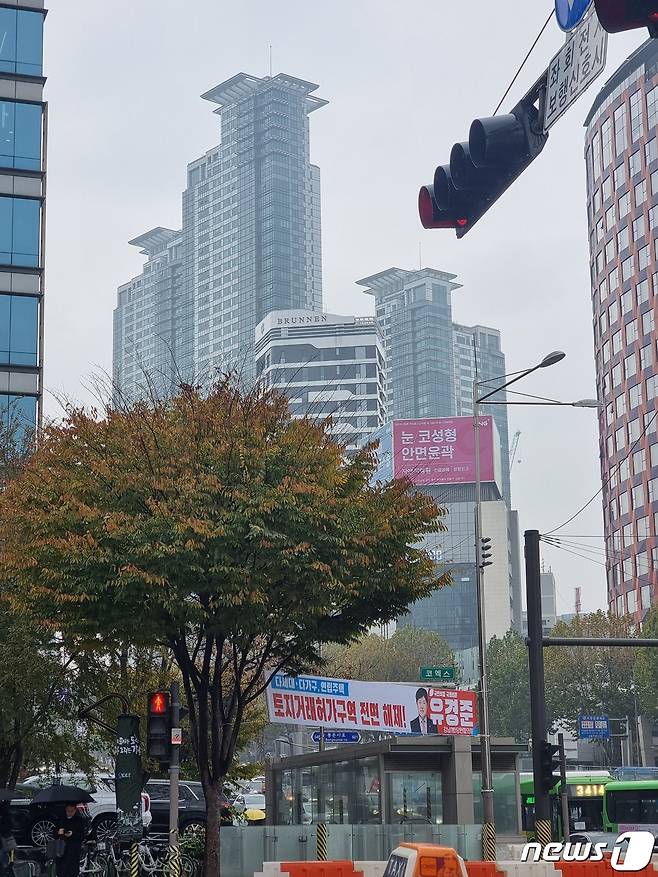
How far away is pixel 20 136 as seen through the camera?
6469cm

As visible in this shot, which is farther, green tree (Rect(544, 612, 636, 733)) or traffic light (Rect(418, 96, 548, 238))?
green tree (Rect(544, 612, 636, 733))

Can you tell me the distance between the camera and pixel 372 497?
24203 mm

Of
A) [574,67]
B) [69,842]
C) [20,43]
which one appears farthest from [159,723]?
[20,43]

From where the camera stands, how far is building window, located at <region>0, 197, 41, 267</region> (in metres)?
63.3

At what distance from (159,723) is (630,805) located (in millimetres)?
28818

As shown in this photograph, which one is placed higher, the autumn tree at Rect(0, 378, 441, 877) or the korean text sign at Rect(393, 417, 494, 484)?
the korean text sign at Rect(393, 417, 494, 484)

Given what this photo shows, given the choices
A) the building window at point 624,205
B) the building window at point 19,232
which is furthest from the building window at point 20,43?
the building window at point 624,205

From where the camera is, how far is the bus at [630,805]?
43.4 metres

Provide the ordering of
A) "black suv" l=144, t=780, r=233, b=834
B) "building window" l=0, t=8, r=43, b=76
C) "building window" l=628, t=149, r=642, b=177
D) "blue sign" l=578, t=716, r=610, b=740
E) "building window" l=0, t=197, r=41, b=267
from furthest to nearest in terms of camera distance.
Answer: "building window" l=628, t=149, r=642, b=177
"building window" l=0, t=8, r=43, b=76
"building window" l=0, t=197, r=41, b=267
"blue sign" l=578, t=716, r=610, b=740
"black suv" l=144, t=780, r=233, b=834

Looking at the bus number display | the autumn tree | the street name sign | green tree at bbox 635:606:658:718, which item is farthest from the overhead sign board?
green tree at bbox 635:606:658:718

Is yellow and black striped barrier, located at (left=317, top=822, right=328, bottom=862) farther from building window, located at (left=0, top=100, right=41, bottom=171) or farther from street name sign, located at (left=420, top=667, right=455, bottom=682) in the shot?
building window, located at (left=0, top=100, right=41, bottom=171)

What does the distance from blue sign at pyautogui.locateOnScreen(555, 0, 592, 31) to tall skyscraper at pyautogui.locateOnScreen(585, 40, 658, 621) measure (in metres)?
92.5

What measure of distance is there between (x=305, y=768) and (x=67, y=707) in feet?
22.8

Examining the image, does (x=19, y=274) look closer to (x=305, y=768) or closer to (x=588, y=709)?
(x=305, y=768)
